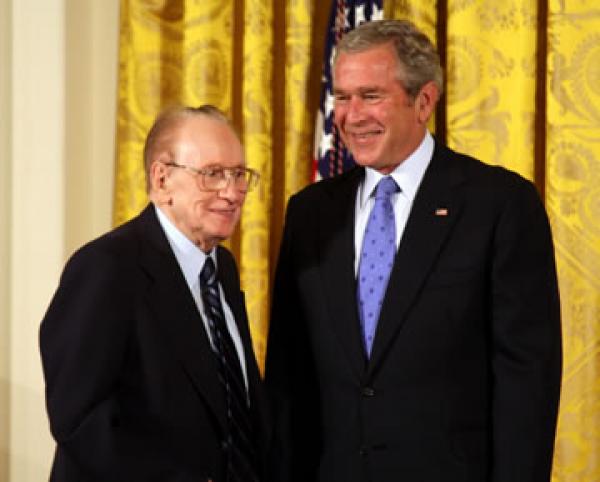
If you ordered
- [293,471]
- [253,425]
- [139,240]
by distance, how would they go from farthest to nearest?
[293,471]
[253,425]
[139,240]

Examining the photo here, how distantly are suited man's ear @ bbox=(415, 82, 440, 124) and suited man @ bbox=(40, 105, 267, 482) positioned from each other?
20.1 inches

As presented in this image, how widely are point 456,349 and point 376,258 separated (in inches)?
10.9

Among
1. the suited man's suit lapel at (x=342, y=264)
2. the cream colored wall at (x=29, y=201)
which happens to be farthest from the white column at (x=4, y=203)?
the suited man's suit lapel at (x=342, y=264)

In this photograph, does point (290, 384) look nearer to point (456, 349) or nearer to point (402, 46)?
point (456, 349)

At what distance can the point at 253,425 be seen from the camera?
6.70 feet

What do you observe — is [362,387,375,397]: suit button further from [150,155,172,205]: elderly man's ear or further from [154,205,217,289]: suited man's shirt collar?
[150,155,172,205]: elderly man's ear

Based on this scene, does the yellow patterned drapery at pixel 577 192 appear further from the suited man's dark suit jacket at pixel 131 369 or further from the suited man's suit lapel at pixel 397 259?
the suited man's dark suit jacket at pixel 131 369

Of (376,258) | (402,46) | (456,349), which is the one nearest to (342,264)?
(376,258)

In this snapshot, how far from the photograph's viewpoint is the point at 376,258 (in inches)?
86.1

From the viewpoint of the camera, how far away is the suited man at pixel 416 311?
210cm

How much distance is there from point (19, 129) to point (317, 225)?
145cm

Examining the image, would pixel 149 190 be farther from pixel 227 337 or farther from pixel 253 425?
pixel 253 425

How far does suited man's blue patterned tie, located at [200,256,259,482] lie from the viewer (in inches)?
76.3

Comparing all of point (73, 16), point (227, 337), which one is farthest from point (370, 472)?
point (73, 16)
